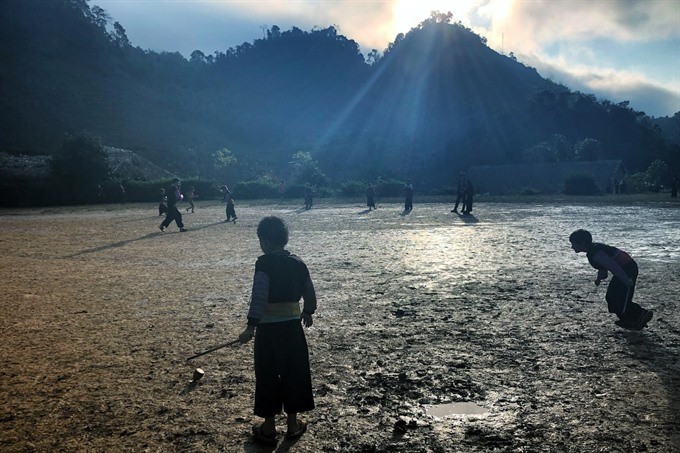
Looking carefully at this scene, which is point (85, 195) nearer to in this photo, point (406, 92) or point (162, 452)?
point (162, 452)

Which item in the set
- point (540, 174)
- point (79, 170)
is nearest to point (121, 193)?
point (79, 170)

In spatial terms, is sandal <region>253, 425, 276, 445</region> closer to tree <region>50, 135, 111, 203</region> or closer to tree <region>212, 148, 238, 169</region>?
tree <region>50, 135, 111, 203</region>

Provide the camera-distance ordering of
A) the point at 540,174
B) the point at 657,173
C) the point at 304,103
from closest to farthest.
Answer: the point at 540,174 < the point at 657,173 < the point at 304,103

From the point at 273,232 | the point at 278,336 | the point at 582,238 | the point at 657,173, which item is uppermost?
the point at 657,173

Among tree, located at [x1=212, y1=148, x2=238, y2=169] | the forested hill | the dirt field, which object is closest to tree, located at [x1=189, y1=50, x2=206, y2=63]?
the forested hill

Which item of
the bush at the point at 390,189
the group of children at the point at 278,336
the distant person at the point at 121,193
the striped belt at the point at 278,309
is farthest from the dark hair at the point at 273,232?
the distant person at the point at 121,193

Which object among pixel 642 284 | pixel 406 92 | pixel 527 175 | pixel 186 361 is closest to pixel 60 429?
pixel 186 361

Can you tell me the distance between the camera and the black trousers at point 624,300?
19.0ft

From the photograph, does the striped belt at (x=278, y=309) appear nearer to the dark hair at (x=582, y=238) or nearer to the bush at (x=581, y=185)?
the dark hair at (x=582, y=238)

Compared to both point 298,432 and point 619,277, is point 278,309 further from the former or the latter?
point 619,277

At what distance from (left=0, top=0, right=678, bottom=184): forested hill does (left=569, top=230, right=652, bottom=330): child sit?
65.2 metres

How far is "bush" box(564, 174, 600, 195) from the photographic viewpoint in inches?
1951

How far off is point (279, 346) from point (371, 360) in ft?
5.29

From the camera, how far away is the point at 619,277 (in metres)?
5.91
